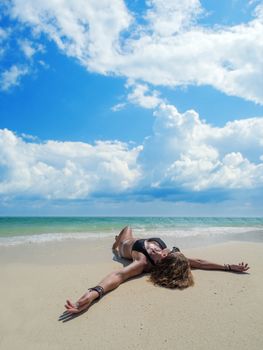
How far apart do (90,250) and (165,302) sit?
4.36 m

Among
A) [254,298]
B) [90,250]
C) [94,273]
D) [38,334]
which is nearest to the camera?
[38,334]

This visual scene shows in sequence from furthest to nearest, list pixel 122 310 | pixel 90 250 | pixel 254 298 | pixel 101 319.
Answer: pixel 90 250, pixel 254 298, pixel 122 310, pixel 101 319

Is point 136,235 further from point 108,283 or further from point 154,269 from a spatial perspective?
point 108,283

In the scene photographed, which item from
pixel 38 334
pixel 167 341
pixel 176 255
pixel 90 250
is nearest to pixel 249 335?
pixel 167 341

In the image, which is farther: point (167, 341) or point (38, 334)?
point (38, 334)

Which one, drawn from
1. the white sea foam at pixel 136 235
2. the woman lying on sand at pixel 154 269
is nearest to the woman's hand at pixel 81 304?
the woman lying on sand at pixel 154 269

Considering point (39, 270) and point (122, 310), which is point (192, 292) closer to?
point (122, 310)

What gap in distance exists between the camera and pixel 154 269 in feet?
15.6

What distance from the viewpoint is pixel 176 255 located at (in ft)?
15.2

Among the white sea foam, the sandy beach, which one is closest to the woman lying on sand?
the sandy beach

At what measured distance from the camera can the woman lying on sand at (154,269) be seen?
373cm

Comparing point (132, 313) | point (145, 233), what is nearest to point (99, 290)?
point (132, 313)

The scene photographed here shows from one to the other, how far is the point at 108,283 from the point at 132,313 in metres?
0.78

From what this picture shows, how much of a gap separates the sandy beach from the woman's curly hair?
0.45 feet
